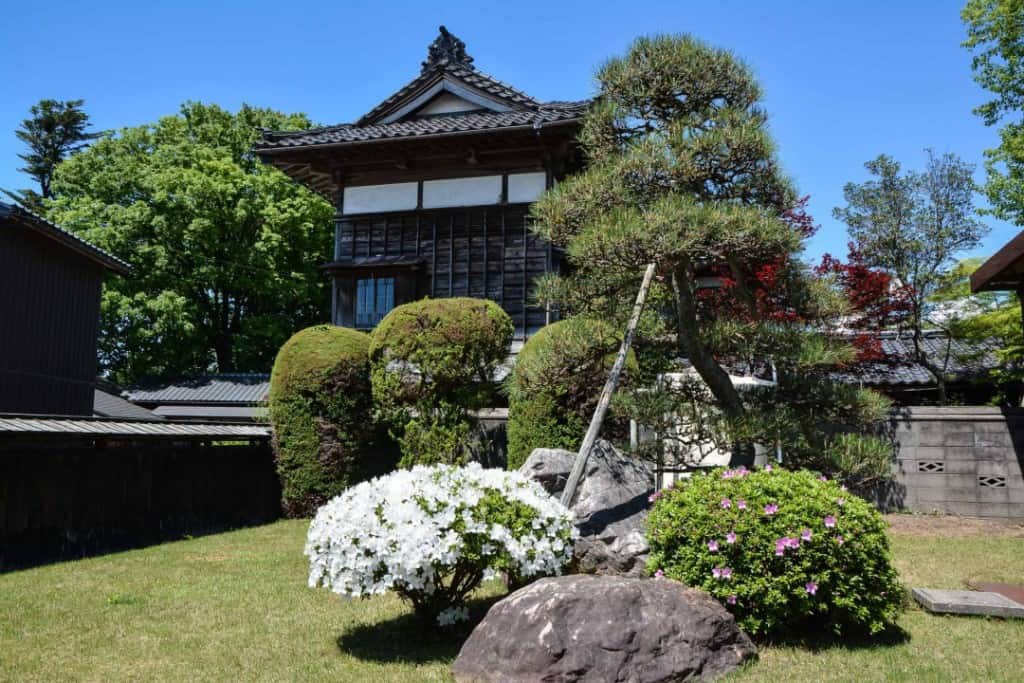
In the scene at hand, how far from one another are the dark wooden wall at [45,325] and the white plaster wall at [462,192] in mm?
7659

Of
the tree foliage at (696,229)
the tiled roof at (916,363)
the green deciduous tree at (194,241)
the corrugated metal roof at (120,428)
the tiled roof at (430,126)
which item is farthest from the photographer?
the green deciduous tree at (194,241)

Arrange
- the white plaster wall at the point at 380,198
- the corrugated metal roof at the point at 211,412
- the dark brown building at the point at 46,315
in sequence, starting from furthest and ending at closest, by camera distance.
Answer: the corrugated metal roof at the point at 211,412, the white plaster wall at the point at 380,198, the dark brown building at the point at 46,315

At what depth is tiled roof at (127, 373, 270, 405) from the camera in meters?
24.2

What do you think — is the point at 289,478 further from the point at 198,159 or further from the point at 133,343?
the point at 198,159

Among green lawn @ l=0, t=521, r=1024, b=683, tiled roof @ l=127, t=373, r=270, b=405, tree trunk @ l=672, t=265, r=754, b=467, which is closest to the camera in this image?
green lawn @ l=0, t=521, r=1024, b=683

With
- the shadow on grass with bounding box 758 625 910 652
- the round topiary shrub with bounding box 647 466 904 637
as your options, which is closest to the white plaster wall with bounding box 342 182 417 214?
the round topiary shrub with bounding box 647 466 904 637

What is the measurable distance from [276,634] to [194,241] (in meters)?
22.8

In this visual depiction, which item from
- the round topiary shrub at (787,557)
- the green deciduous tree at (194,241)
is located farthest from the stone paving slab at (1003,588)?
the green deciduous tree at (194,241)

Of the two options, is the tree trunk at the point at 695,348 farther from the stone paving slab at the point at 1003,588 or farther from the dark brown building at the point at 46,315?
the dark brown building at the point at 46,315

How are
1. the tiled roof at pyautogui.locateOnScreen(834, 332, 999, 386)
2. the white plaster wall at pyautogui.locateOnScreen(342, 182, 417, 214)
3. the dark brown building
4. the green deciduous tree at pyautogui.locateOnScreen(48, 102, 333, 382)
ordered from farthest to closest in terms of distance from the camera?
1. the green deciduous tree at pyautogui.locateOnScreen(48, 102, 333, 382)
2. the white plaster wall at pyautogui.locateOnScreen(342, 182, 417, 214)
3. the tiled roof at pyautogui.locateOnScreen(834, 332, 999, 386)
4. the dark brown building

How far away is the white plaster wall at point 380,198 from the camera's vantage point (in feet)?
56.1

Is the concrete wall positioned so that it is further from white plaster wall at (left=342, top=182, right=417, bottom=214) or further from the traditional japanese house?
white plaster wall at (left=342, top=182, right=417, bottom=214)

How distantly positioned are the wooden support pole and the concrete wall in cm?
613

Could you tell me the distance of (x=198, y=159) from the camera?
89.8 ft
